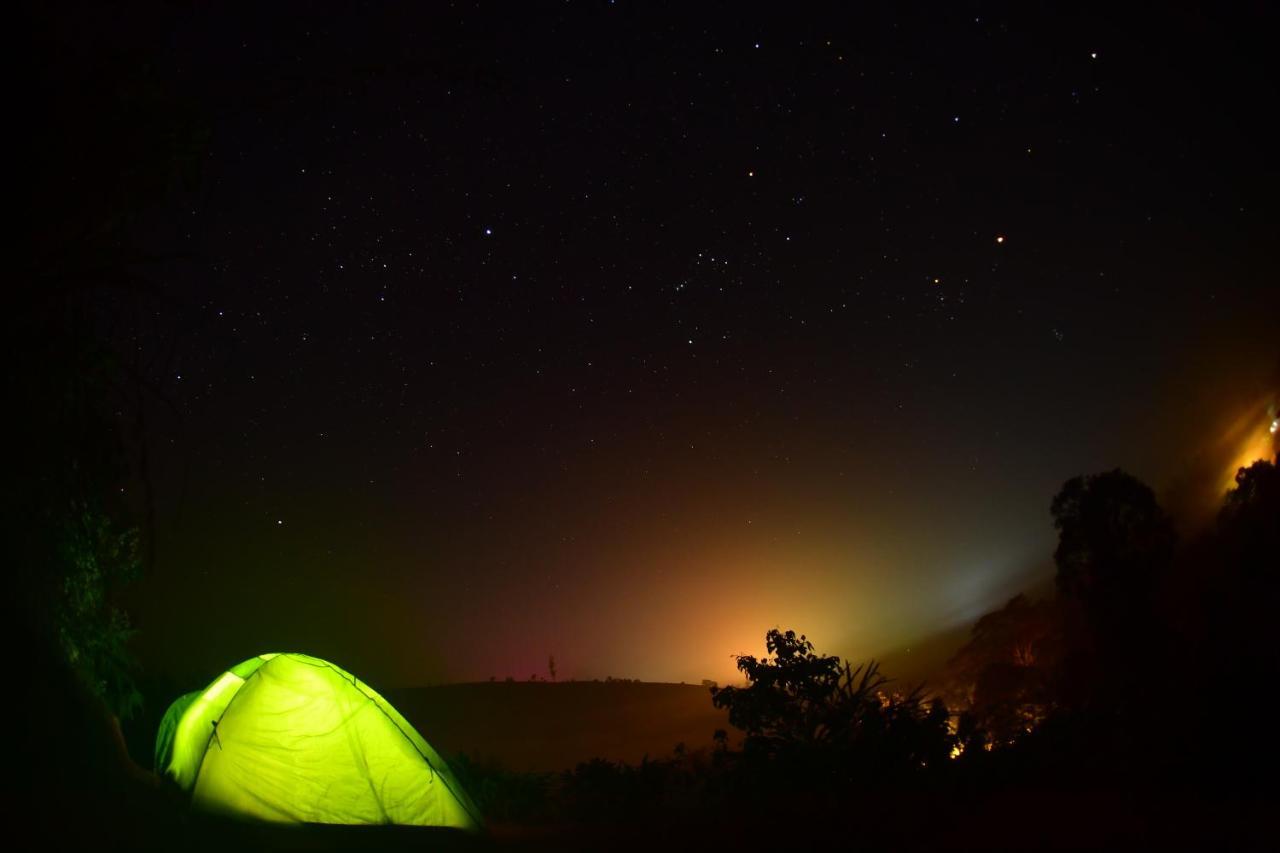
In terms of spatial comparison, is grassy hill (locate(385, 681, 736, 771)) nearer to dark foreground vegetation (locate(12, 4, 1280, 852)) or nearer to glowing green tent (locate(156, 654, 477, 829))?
glowing green tent (locate(156, 654, 477, 829))

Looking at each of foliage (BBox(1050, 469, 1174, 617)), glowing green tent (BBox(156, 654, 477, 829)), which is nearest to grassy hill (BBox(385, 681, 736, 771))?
glowing green tent (BBox(156, 654, 477, 829))

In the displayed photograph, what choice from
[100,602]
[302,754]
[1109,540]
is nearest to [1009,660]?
[1109,540]

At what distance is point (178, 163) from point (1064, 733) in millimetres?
10296

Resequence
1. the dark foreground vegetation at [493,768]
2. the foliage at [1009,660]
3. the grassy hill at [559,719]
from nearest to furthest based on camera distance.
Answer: the dark foreground vegetation at [493,768] → the foliage at [1009,660] → the grassy hill at [559,719]

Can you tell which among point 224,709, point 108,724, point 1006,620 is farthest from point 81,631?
point 1006,620

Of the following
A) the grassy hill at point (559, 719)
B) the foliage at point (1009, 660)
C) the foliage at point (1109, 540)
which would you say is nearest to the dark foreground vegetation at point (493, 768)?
the foliage at point (1109, 540)

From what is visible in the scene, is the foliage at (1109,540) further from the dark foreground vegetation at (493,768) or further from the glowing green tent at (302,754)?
the glowing green tent at (302,754)

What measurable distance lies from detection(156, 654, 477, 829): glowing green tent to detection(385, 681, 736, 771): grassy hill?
A: 25.4 feet

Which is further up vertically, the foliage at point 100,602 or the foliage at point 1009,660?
the foliage at point 100,602

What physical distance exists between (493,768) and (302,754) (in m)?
5.50

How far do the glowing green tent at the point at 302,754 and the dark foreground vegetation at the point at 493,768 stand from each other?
0.50 meters

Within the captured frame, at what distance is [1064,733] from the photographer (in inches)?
316

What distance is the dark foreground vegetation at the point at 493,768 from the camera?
4.79 metres

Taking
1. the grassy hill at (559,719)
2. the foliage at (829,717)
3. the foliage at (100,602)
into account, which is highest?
the foliage at (100,602)
